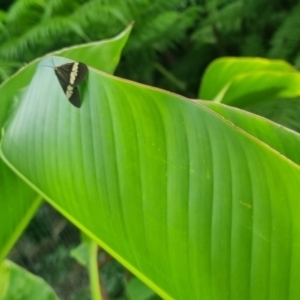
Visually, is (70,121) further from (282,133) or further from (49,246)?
(49,246)

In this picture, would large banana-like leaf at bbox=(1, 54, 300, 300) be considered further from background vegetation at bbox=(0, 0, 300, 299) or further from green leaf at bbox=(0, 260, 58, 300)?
background vegetation at bbox=(0, 0, 300, 299)

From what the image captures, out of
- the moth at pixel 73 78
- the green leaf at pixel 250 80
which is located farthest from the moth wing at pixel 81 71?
the green leaf at pixel 250 80

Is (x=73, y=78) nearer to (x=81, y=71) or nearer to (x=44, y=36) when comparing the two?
(x=81, y=71)

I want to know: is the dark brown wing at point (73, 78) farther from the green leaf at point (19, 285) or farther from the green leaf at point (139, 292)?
the green leaf at point (139, 292)

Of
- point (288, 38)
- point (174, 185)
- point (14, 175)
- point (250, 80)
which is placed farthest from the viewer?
point (288, 38)

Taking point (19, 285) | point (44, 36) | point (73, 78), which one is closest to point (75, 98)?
point (73, 78)

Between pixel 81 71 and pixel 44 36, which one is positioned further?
pixel 44 36

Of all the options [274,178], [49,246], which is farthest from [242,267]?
[49,246]

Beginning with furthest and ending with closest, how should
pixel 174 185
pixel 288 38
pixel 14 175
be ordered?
pixel 288 38, pixel 14 175, pixel 174 185
